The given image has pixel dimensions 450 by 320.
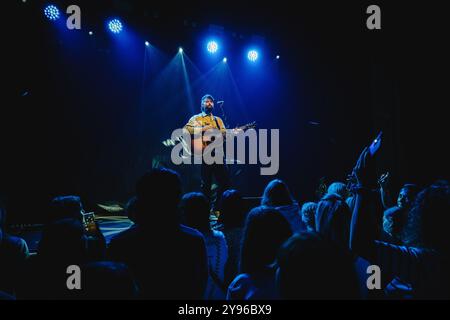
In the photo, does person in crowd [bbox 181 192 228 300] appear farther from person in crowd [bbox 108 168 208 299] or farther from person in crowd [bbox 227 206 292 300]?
person in crowd [bbox 227 206 292 300]

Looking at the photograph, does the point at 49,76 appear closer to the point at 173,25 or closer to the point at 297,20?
the point at 173,25

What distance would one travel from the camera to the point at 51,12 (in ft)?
20.7

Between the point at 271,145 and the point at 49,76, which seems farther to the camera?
the point at 271,145

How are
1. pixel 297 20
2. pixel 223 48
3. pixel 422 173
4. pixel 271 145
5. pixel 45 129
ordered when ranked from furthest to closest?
pixel 271 145 < pixel 223 48 < pixel 297 20 < pixel 45 129 < pixel 422 173

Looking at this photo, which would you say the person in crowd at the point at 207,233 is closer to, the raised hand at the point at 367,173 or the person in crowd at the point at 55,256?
the person in crowd at the point at 55,256

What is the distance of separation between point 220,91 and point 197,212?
303 inches

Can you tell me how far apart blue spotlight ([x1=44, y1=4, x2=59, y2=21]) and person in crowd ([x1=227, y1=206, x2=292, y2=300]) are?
23.1 ft

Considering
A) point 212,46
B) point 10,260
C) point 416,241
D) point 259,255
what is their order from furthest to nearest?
point 212,46
point 10,260
point 416,241
point 259,255

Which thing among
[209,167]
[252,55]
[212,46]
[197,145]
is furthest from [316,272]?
[252,55]

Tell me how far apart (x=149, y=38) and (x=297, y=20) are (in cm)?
407

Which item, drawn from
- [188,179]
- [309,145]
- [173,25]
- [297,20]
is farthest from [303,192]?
[173,25]

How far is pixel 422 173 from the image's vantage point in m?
5.54

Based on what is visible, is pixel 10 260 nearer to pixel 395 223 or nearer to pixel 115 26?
pixel 395 223
